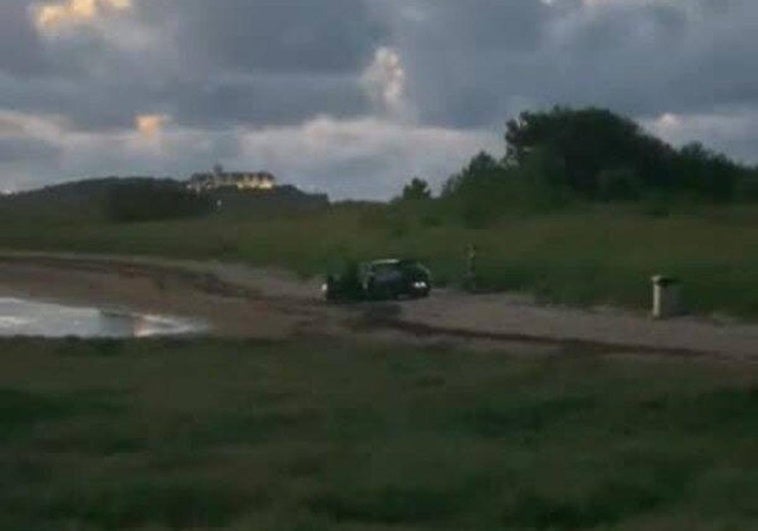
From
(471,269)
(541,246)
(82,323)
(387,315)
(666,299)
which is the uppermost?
(541,246)

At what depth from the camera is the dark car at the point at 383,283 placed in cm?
6253

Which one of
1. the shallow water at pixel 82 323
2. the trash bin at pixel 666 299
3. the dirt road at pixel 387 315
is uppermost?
the trash bin at pixel 666 299

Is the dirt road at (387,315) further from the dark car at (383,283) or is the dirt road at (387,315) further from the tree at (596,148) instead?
the tree at (596,148)

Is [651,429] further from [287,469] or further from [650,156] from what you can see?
[650,156]

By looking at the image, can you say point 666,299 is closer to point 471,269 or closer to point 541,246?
point 471,269

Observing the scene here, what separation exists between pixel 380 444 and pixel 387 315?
31.3 metres

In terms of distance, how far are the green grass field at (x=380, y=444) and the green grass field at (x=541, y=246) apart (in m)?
18.2

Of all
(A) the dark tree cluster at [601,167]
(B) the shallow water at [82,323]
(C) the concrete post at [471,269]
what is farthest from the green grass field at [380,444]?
(A) the dark tree cluster at [601,167]

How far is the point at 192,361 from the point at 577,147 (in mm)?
63982

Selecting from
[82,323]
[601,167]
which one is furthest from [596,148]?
[82,323]

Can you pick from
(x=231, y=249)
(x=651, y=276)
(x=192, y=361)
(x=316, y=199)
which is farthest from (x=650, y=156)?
(x=316, y=199)

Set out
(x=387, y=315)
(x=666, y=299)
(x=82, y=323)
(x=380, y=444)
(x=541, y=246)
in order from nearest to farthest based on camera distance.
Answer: (x=380, y=444) → (x=666, y=299) → (x=387, y=315) → (x=82, y=323) → (x=541, y=246)

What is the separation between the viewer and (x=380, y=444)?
85.2ft

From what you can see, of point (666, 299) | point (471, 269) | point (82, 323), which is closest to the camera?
point (666, 299)
